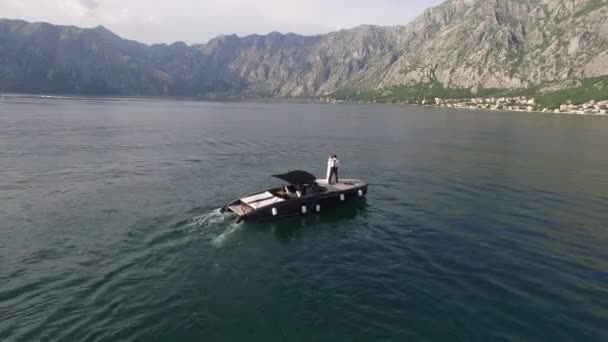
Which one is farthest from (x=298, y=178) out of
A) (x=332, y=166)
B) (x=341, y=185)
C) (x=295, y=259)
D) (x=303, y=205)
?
(x=295, y=259)

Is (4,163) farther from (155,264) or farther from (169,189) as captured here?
(155,264)

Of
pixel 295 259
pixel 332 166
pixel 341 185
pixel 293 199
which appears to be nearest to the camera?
pixel 295 259

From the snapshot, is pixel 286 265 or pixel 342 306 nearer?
pixel 342 306

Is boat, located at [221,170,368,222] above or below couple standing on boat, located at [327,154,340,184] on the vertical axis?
below

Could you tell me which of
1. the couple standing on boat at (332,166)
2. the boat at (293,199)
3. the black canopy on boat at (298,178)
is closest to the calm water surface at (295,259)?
the boat at (293,199)

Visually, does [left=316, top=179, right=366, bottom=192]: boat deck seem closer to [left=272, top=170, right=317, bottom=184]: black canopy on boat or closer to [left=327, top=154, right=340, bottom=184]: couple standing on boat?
[left=327, top=154, right=340, bottom=184]: couple standing on boat

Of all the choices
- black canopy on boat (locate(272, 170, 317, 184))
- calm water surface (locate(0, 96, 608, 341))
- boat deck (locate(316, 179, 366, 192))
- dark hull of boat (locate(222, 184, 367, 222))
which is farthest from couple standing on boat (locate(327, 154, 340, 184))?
calm water surface (locate(0, 96, 608, 341))

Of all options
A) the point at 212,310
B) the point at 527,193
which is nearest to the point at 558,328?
the point at 212,310

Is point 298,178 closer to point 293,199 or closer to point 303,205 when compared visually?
point 293,199
